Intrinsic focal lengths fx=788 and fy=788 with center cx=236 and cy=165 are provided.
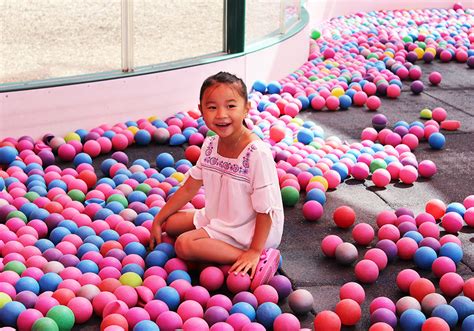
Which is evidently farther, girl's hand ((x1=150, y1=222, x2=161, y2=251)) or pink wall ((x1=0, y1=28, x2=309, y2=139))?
pink wall ((x1=0, y1=28, x2=309, y2=139))

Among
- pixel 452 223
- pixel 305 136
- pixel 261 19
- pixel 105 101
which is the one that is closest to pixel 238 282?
pixel 452 223

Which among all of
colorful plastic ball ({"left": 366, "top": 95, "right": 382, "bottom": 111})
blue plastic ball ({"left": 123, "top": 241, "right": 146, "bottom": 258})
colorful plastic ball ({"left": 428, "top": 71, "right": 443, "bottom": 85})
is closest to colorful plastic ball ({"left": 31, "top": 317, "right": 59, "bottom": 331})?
blue plastic ball ({"left": 123, "top": 241, "right": 146, "bottom": 258})

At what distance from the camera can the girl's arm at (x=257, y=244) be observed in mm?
3049

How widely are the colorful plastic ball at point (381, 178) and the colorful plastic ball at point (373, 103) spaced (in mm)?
1475

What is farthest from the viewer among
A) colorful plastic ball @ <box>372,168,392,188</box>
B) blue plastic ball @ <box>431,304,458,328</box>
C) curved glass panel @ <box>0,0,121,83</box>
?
curved glass panel @ <box>0,0,121,83</box>

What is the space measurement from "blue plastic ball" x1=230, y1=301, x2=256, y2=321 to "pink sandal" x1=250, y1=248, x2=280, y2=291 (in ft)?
0.64

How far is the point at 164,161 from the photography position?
170 inches

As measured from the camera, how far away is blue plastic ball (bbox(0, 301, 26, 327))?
A: 9.05 ft

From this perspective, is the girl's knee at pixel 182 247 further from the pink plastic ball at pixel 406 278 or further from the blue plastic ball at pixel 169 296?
the pink plastic ball at pixel 406 278

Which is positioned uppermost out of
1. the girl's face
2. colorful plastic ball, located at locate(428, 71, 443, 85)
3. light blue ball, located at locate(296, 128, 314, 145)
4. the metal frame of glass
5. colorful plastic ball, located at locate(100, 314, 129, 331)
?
the girl's face

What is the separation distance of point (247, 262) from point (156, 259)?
38 centimetres

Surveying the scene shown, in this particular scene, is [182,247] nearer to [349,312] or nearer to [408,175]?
[349,312]

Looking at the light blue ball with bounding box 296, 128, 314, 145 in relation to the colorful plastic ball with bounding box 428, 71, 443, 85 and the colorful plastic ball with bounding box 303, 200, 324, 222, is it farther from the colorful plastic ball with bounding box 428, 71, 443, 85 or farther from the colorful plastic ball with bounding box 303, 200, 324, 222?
the colorful plastic ball with bounding box 428, 71, 443, 85

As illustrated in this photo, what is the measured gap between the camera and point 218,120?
305 cm
